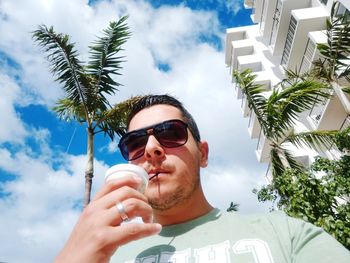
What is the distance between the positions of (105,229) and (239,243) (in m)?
0.80

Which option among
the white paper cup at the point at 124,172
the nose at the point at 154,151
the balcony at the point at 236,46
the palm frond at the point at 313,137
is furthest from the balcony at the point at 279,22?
the white paper cup at the point at 124,172

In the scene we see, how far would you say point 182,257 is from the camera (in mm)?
1547

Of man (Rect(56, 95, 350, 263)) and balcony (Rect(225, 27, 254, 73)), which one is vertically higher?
balcony (Rect(225, 27, 254, 73))

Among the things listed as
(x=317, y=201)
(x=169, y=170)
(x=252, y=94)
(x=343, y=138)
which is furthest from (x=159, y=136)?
(x=343, y=138)

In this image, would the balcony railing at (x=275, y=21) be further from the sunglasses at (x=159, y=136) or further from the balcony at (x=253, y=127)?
the sunglasses at (x=159, y=136)

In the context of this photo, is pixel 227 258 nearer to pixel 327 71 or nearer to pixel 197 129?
pixel 197 129

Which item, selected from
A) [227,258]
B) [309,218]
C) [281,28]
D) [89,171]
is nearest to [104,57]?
[89,171]

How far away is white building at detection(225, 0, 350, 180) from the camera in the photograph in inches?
646

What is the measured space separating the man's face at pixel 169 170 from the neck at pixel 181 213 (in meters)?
0.03

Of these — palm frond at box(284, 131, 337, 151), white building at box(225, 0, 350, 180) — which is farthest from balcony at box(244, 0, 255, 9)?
palm frond at box(284, 131, 337, 151)

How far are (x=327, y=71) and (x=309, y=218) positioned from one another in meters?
7.16

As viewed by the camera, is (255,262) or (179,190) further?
(179,190)

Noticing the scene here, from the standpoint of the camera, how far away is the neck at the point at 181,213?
1.90 metres

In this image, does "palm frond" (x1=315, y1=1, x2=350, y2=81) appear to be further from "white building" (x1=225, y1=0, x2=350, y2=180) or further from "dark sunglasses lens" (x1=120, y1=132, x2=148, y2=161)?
"dark sunglasses lens" (x1=120, y1=132, x2=148, y2=161)
